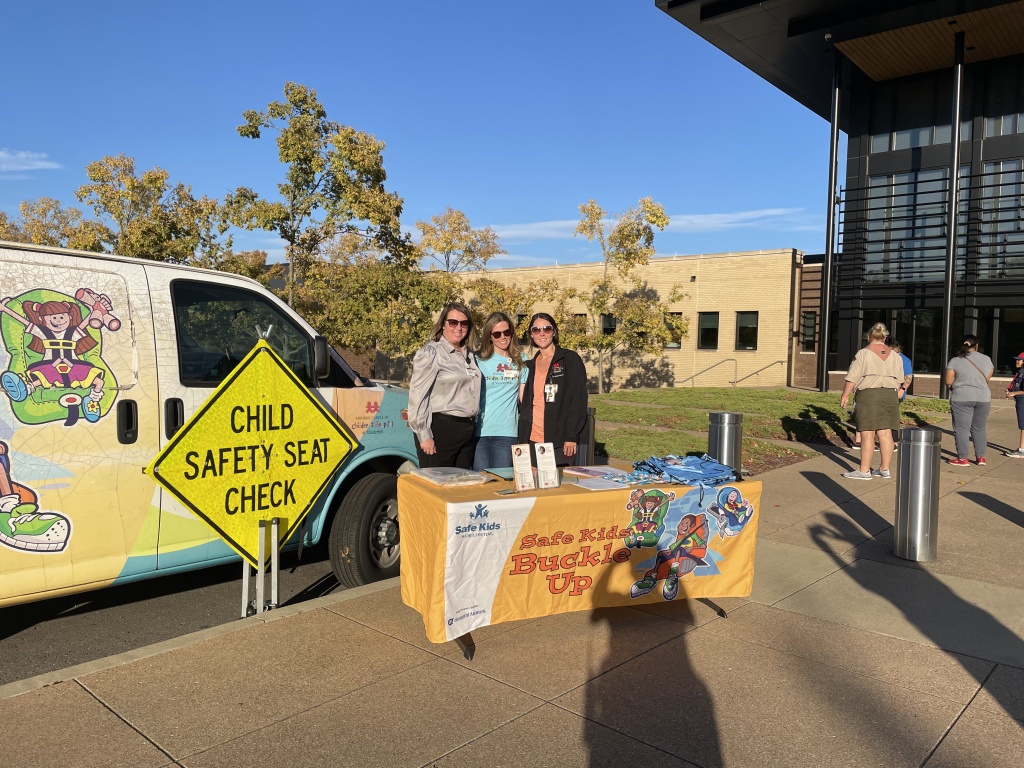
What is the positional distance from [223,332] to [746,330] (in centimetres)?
2827

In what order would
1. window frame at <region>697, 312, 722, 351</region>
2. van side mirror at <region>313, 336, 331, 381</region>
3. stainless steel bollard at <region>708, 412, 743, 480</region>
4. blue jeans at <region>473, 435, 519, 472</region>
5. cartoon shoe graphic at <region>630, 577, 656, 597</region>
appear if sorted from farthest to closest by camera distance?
window frame at <region>697, 312, 722, 351</region> → stainless steel bollard at <region>708, 412, 743, 480</region> → blue jeans at <region>473, 435, 519, 472</region> → van side mirror at <region>313, 336, 331, 381</region> → cartoon shoe graphic at <region>630, 577, 656, 597</region>

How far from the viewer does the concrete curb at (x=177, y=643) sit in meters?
3.71

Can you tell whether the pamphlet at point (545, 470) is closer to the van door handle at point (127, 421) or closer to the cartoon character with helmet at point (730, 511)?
the cartoon character with helmet at point (730, 511)

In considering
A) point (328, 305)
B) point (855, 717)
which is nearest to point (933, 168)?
point (328, 305)

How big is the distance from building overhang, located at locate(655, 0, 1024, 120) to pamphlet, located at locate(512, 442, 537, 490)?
2085cm

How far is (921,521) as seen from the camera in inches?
234

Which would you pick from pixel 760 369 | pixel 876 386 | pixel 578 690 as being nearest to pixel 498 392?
pixel 578 690

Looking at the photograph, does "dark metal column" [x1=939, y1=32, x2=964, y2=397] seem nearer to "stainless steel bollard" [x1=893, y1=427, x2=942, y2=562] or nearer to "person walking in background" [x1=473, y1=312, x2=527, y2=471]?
"stainless steel bollard" [x1=893, y1=427, x2=942, y2=562]

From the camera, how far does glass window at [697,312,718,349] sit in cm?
3184

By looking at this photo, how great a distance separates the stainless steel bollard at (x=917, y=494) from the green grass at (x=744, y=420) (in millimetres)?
4380

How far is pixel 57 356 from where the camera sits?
3992 millimetres

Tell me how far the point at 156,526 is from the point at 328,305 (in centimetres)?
1888

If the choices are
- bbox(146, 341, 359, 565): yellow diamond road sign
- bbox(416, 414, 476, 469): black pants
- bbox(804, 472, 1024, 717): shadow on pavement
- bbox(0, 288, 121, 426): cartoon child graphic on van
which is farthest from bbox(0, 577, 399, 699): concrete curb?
bbox(804, 472, 1024, 717): shadow on pavement

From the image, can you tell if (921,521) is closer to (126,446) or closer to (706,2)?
(126,446)
